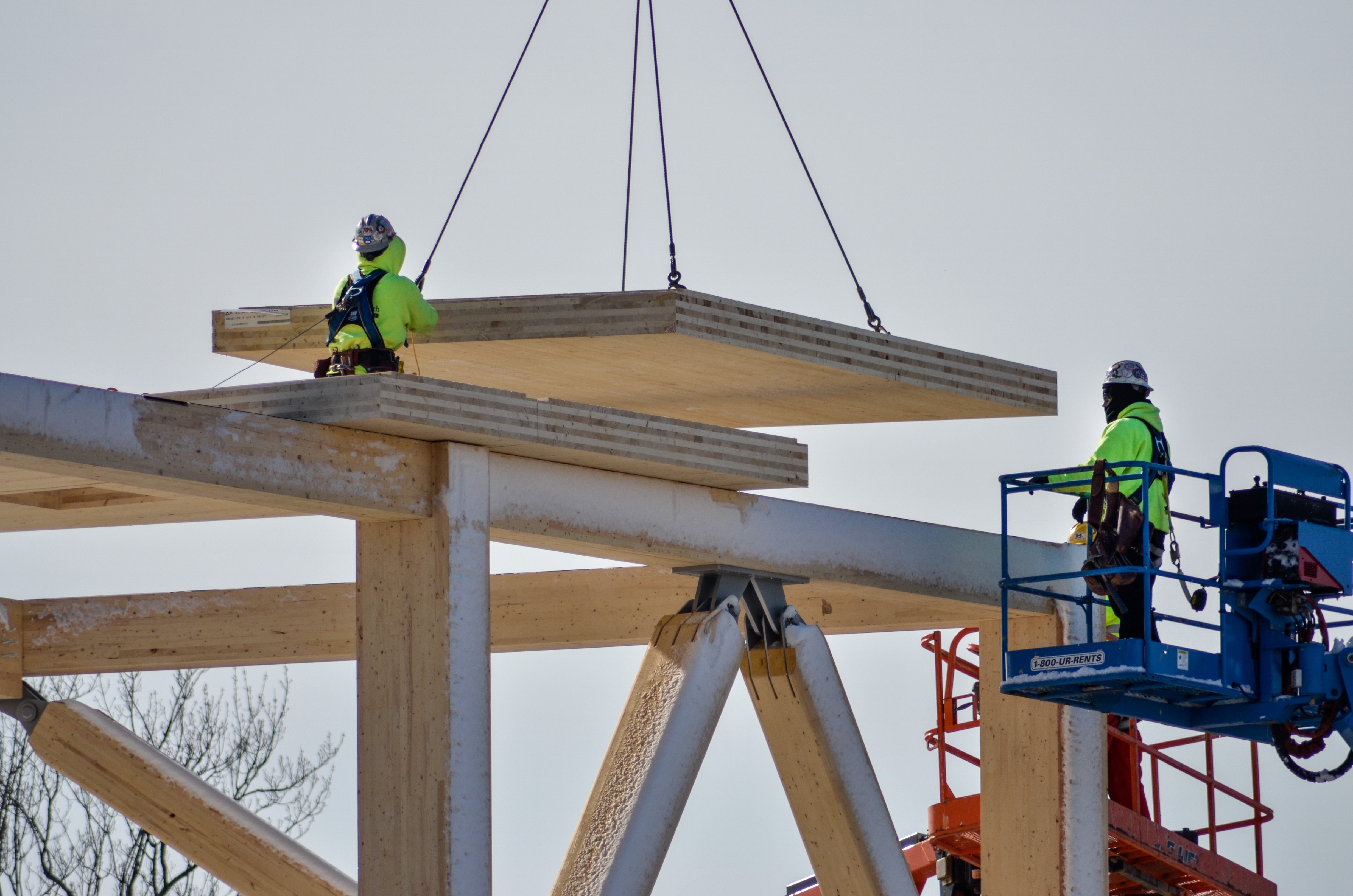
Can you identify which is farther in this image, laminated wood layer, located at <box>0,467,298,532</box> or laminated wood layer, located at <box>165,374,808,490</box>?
laminated wood layer, located at <box>0,467,298,532</box>

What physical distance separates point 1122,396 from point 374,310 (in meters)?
4.66

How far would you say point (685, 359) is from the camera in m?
13.6

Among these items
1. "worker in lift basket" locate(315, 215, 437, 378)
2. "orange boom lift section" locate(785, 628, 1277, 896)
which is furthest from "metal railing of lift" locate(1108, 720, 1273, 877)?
"worker in lift basket" locate(315, 215, 437, 378)

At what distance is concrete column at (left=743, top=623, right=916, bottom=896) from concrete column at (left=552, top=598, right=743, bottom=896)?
2.17ft

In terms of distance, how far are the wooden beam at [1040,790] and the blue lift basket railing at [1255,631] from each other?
6.68 ft

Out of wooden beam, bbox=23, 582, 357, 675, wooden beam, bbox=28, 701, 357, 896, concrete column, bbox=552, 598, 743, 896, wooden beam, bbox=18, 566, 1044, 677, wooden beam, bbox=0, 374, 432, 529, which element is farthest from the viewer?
wooden beam, bbox=28, 701, 357, 896

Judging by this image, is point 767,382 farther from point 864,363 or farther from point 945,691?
point 945,691

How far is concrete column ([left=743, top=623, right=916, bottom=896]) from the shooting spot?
14430 millimetres

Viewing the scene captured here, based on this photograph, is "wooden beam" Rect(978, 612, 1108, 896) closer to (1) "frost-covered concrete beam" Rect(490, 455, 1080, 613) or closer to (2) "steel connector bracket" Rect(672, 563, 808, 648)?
(1) "frost-covered concrete beam" Rect(490, 455, 1080, 613)

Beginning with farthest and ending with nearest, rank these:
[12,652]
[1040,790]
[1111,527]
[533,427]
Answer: [12,652], [1040,790], [1111,527], [533,427]

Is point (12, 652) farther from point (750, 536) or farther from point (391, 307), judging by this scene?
point (750, 536)

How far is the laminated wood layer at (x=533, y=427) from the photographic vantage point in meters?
11.8

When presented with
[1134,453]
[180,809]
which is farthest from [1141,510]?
[180,809]

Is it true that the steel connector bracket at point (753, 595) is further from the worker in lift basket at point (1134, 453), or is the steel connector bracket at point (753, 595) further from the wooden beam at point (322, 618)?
the worker in lift basket at point (1134, 453)
